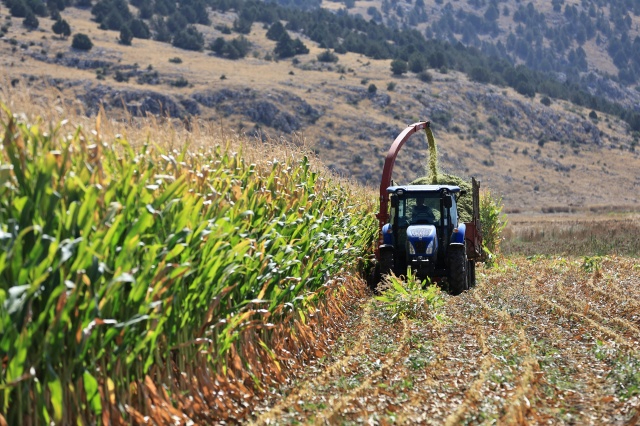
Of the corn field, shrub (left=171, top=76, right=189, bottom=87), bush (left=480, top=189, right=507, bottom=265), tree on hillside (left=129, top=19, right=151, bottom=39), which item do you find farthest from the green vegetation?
tree on hillside (left=129, top=19, right=151, bottom=39)

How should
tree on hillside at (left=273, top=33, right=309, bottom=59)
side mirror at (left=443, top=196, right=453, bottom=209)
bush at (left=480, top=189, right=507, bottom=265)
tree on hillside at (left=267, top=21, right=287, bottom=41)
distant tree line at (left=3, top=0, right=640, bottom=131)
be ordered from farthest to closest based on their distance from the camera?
1. tree on hillside at (left=267, top=21, right=287, bottom=41)
2. tree on hillside at (left=273, top=33, right=309, bottom=59)
3. distant tree line at (left=3, top=0, right=640, bottom=131)
4. bush at (left=480, top=189, right=507, bottom=265)
5. side mirror at (left=443, top=196, right=453, bottom=209)

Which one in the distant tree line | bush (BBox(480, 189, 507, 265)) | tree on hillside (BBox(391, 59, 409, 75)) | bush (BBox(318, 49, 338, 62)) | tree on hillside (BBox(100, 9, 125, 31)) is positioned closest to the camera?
bush (BBox(480, 189, 507, 265))

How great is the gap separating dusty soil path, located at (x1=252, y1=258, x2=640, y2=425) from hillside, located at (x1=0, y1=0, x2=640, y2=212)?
163 ft

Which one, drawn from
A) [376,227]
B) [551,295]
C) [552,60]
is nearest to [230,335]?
[551,295]

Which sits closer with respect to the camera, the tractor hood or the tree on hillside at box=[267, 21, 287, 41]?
the tractor hood

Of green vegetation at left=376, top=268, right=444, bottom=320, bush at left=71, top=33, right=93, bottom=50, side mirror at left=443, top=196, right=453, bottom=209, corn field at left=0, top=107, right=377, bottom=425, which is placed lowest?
green vegetation at left=376, top=268, right=444, bottom=320

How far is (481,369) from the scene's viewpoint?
8.50 m

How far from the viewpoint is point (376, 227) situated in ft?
58.3

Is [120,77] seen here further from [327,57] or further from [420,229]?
[420,229]

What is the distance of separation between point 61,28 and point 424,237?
69628 mm

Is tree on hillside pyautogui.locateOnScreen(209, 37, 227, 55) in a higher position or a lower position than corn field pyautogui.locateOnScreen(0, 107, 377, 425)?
higher

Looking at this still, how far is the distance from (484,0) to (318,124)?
124744 mm

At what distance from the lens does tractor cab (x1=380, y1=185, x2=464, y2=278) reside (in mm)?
15922

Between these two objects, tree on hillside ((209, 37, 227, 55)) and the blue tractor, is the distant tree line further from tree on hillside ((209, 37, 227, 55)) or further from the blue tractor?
the blue tractor
